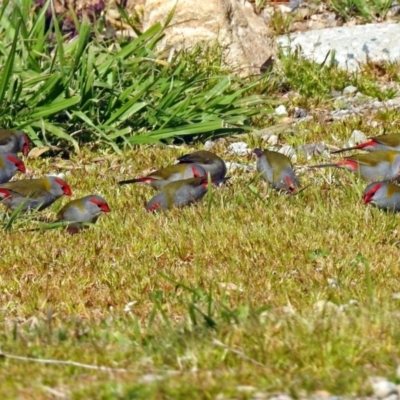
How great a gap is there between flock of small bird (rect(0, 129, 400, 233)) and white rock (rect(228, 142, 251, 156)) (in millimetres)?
1324

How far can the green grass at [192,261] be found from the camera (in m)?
4.79

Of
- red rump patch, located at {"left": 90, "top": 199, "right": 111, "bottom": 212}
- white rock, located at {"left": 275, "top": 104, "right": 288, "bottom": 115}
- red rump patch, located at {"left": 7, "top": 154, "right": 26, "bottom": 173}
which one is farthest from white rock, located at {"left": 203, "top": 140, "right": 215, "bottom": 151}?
red rump patch, located at {"left": 90, "top": 199, "right": 111, "bottom": 212}

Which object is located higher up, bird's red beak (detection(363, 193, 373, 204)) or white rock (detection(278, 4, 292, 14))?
bird's red beak (detection(363, 193, 373, 204))

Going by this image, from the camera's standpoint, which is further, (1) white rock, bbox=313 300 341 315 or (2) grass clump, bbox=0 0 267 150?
(2) grass clump, bbox=0 0 267 150

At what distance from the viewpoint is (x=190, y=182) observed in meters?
8.62

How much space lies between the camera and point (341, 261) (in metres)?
6.85

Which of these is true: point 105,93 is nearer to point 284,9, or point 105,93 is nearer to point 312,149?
point 312,149

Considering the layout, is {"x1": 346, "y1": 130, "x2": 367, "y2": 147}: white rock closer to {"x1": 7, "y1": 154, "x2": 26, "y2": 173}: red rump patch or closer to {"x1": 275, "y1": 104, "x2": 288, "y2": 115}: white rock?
{"x1": 275, "y1": 104, "x2": 288, "y2": 115}: white rock

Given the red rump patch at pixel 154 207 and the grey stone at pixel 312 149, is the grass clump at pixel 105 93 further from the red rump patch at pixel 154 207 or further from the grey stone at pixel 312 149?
Answer: the red rump patch at pixel 154 207

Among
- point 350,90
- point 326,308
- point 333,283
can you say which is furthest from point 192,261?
point 350,90

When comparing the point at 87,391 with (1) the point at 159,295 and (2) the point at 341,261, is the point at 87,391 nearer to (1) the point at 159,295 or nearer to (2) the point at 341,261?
(1) the point at 159,295

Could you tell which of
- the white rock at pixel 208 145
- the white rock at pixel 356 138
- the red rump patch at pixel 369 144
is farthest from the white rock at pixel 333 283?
the white rock at pixel 208 145

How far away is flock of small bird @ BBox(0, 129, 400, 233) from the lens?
8.04 m

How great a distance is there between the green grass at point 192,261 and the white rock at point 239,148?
0.10m
